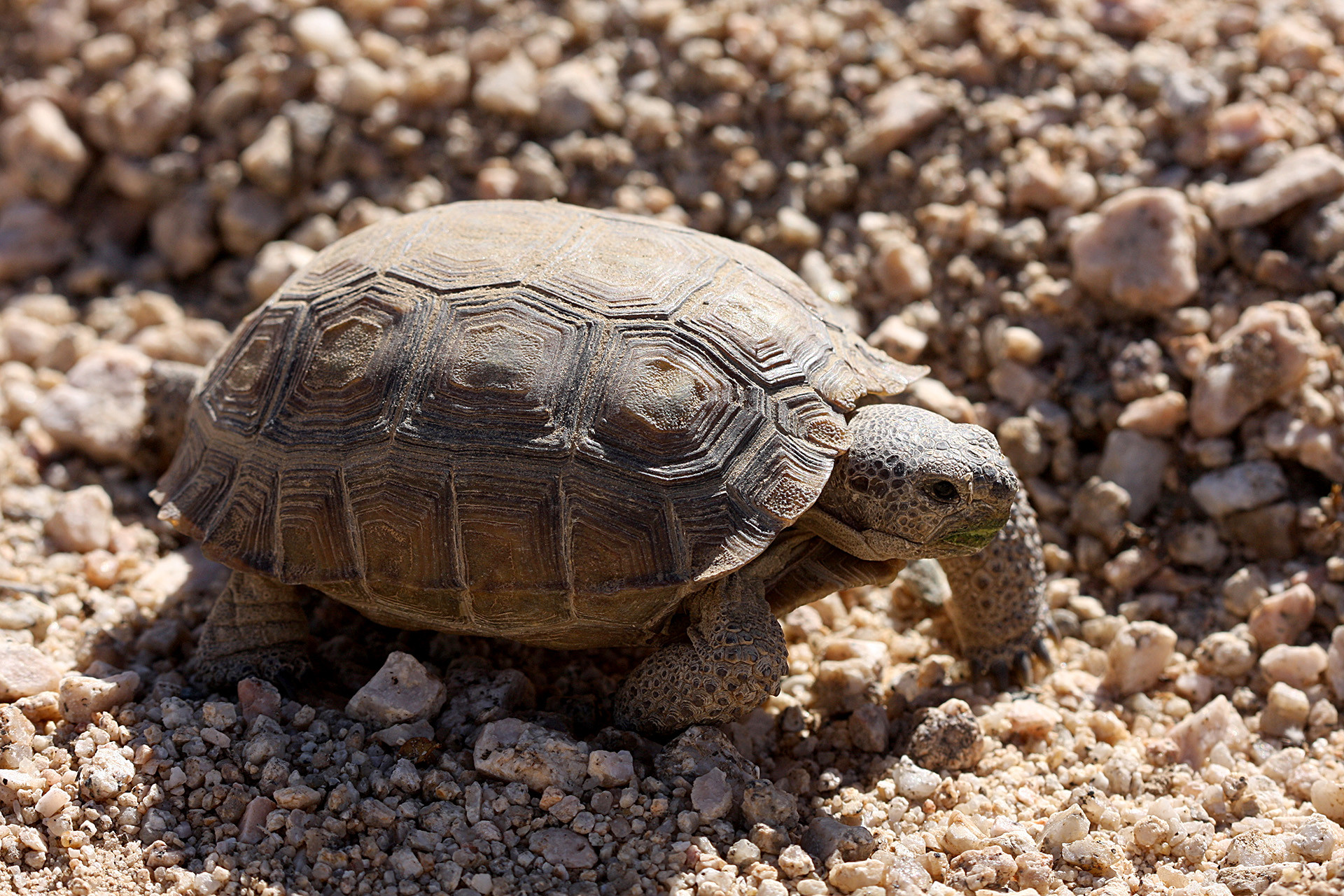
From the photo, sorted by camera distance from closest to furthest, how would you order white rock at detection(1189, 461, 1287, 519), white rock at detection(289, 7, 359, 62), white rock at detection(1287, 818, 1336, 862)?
white rock at detection(1287, 818, 1336, 862) → white rock at detection(1189, 461, 1287, 519) → white rock at detection(289, 7, 359, 62)

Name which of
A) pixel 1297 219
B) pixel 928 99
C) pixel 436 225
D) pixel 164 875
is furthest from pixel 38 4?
pixel 1297 219

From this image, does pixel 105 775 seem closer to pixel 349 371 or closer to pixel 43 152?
pixel 349 371

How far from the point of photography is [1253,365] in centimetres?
398

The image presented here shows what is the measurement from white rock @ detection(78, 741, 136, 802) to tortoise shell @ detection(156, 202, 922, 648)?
66cm

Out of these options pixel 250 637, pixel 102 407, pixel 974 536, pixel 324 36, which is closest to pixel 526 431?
pixel 250 637

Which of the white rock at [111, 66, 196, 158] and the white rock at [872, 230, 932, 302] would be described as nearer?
the white rock at [872, 230, 932, 302]

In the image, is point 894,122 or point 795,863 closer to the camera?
point 795,863

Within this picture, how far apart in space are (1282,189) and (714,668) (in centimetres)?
309

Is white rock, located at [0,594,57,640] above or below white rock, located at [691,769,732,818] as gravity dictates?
below

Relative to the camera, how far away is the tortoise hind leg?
313 centimetres

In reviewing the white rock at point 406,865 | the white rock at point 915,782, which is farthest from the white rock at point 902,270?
the white rock at point 406,865

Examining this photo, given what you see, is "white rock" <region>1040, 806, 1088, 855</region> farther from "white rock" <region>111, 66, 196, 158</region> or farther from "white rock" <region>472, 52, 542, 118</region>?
"white rock" <region>111, 66, 196, 158</region>

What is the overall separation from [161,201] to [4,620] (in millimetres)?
2778

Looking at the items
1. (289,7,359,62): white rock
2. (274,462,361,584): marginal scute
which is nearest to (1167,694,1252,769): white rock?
(274,462,361,584): marginal scute
